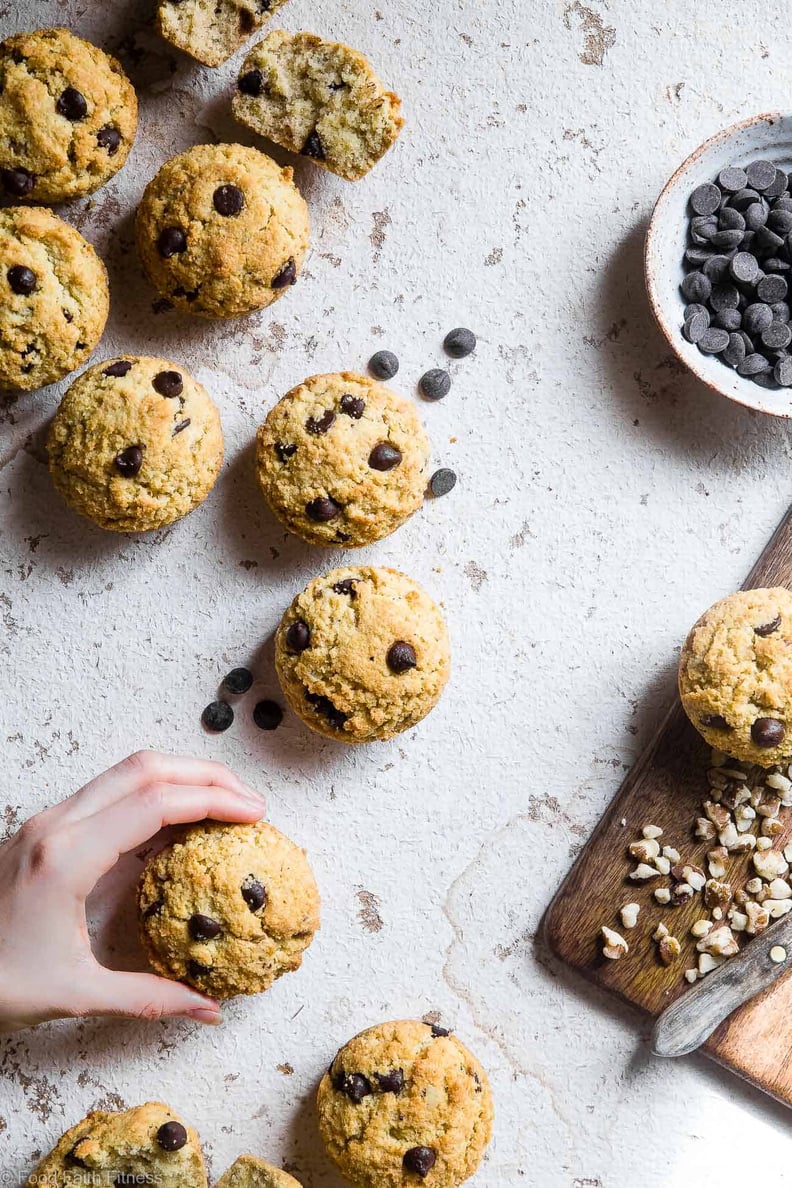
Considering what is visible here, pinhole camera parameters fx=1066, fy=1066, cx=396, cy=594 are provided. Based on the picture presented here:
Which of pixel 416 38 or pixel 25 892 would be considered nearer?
pixel 25 892

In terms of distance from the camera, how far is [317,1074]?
252 cm

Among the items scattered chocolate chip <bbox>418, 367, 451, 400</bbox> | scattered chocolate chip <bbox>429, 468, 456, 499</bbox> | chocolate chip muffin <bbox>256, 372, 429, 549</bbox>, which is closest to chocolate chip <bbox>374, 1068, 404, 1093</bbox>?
chocolate chip muffin <bbox>256, 372, 429, 549</bbox>

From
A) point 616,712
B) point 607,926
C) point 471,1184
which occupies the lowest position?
point 471,1184

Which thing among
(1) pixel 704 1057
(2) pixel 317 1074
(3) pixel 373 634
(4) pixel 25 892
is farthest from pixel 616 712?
(4) pixel 25 892

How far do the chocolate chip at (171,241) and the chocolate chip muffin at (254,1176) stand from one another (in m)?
2.02

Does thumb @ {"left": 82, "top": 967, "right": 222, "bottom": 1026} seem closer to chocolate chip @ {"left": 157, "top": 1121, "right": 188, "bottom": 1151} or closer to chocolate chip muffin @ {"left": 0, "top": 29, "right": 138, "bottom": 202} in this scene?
chocolate chip @ {"left": 157, "top": 1121, "right": 188, "bottom": 1151}

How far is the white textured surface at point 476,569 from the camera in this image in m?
2.52

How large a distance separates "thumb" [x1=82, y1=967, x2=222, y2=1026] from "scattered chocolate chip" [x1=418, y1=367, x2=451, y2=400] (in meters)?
1.45

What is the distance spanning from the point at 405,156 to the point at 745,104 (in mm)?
833

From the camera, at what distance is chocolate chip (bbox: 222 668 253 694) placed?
2.50 meters

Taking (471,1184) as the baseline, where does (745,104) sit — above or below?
above

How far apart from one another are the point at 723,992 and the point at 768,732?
0.61 meters

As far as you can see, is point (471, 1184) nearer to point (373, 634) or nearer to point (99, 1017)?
point (99, 1017)

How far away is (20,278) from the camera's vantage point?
2.23m
